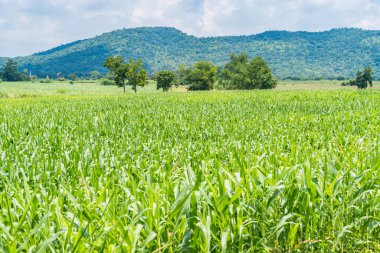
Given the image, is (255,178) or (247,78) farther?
(247,78)

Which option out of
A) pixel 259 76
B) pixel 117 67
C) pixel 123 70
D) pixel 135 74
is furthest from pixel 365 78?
pixel 117 67

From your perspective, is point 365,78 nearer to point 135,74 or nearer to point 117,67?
point 135,74

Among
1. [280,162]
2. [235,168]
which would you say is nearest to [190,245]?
[235,168]

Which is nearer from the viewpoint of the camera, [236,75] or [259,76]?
[259,76]

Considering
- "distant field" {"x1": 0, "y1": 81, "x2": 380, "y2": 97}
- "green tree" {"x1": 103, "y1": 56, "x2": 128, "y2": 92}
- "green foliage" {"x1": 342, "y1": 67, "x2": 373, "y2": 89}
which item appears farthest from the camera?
"green foliage" {"x1": 342, "y1": 67, "x2": 373, "y2": 89}

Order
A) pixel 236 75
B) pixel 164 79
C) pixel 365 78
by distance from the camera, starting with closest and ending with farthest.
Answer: pixel 365 78 < pixel 236 75 < pixel 164 79

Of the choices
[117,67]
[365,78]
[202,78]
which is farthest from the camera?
[202,78]

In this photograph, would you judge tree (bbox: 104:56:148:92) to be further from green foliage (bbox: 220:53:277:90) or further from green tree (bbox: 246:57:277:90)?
green tree (bbox: 246:57:277:90)

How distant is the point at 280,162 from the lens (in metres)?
6.00

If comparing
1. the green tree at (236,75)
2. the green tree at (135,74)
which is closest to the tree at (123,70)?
the green tree at (135,74)

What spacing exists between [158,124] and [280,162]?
31.0 ft

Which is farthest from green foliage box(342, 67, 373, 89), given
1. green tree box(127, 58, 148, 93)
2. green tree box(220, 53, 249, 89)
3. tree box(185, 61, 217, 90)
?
green tree box(127, 58, 148, 93)

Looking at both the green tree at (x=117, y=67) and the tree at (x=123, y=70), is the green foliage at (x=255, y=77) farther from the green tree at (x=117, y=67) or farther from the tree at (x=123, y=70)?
the green tree at (x=117, y=67)

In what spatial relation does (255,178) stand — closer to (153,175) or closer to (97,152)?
(153,175)
